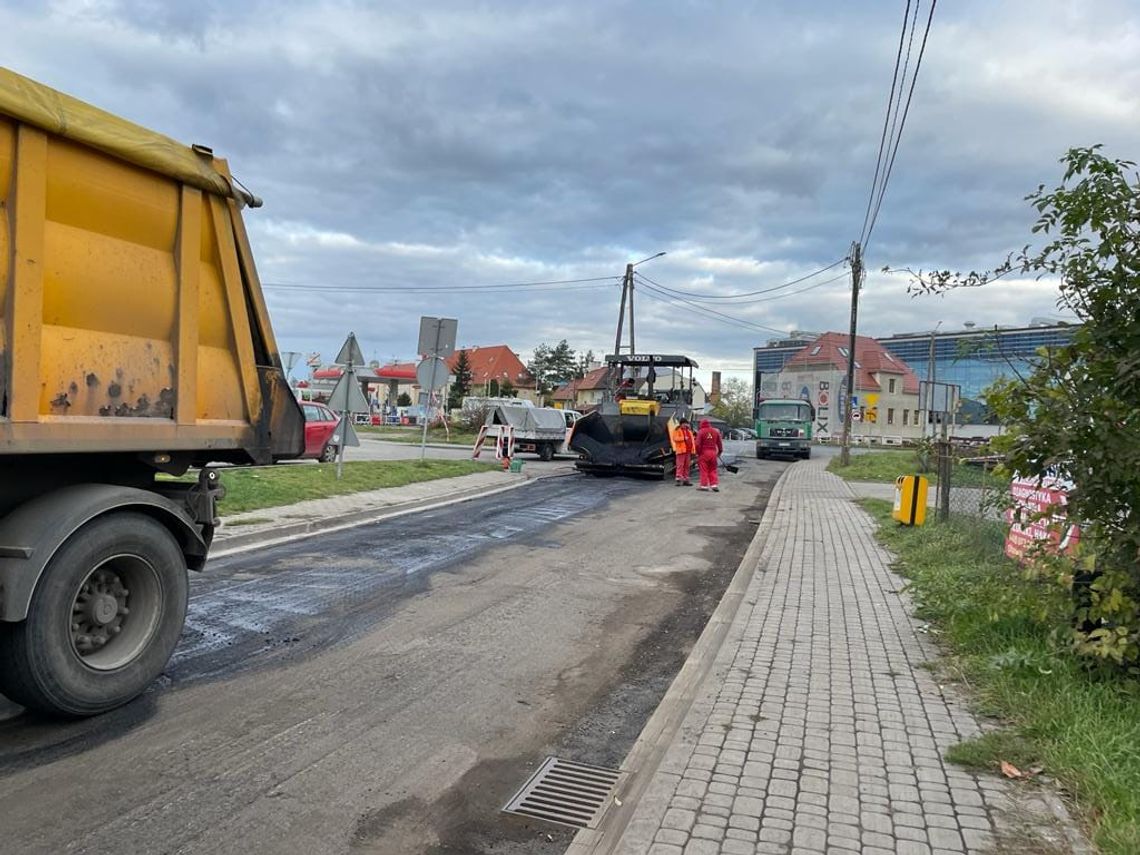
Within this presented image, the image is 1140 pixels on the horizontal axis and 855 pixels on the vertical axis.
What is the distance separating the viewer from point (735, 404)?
10481cm

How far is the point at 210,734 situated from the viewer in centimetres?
414

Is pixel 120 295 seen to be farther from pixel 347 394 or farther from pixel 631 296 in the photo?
pixel 631 296

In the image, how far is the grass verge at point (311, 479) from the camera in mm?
12314

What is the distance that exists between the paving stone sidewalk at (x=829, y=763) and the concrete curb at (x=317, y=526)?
5.69 metres

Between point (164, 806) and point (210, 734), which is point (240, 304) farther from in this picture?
point (164, 806)

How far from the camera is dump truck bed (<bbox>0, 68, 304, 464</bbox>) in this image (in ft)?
12.4

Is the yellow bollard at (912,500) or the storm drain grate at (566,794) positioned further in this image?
the yellow bollard at (912,500)

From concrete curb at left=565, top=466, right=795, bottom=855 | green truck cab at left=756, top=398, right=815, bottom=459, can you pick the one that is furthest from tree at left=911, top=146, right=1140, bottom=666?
green truck cab at left=756, top=398, right=815, bottom=459

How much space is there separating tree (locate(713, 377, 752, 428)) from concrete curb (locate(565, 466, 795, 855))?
88062 mm

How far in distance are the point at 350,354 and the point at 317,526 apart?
16.4 ft

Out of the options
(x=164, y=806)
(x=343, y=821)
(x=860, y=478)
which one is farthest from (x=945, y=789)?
(x=860, y=478)

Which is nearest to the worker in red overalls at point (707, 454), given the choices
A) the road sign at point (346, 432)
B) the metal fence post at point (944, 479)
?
the metal fence post at point (944, 479)

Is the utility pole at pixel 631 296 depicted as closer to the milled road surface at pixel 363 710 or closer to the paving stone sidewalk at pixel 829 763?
the milled road surface at pixel 363 710

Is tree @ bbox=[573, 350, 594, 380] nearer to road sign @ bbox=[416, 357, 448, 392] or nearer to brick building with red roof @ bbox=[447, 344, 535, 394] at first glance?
brick building with red roof @ bbox=[447, 344, 535, 394]
